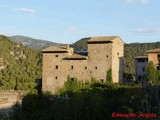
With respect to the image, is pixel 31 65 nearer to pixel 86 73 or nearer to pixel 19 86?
pixel 19 86

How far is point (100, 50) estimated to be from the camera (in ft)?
147

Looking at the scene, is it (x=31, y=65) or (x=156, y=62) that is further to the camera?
(x=31, y=65)

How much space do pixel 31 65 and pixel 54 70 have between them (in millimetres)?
70973

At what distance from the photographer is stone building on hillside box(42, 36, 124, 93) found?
44344 millimetres

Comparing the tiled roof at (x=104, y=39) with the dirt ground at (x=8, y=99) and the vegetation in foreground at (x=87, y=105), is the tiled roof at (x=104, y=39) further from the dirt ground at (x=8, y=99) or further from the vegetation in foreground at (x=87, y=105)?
the dirt ground at (x=8, y=99)

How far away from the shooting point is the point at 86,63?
45.2 m

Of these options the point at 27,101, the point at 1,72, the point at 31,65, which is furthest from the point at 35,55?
the point at 27,101

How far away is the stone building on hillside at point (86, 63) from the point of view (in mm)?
44344

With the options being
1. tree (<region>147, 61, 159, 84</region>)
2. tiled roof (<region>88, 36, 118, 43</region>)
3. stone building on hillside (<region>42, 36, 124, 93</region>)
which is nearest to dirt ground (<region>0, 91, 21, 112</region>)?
stone building on hillside (<region>42, 36, 124, 93</region>)

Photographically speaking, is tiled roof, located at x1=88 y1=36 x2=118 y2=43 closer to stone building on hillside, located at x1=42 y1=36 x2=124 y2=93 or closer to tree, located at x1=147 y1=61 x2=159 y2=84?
stone building on hillside, located at x1=42 y1=36 x2=124 y2=93

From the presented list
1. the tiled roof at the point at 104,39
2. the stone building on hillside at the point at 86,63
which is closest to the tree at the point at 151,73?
the stone building on hillside at the point at 86,63

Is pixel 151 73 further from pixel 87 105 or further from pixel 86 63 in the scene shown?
pixel 87 105

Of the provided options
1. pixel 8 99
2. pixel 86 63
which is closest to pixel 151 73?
pixel 86 63

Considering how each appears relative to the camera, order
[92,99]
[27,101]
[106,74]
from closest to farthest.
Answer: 1. [92,99]
2. [27,101]
3. [106,74]
